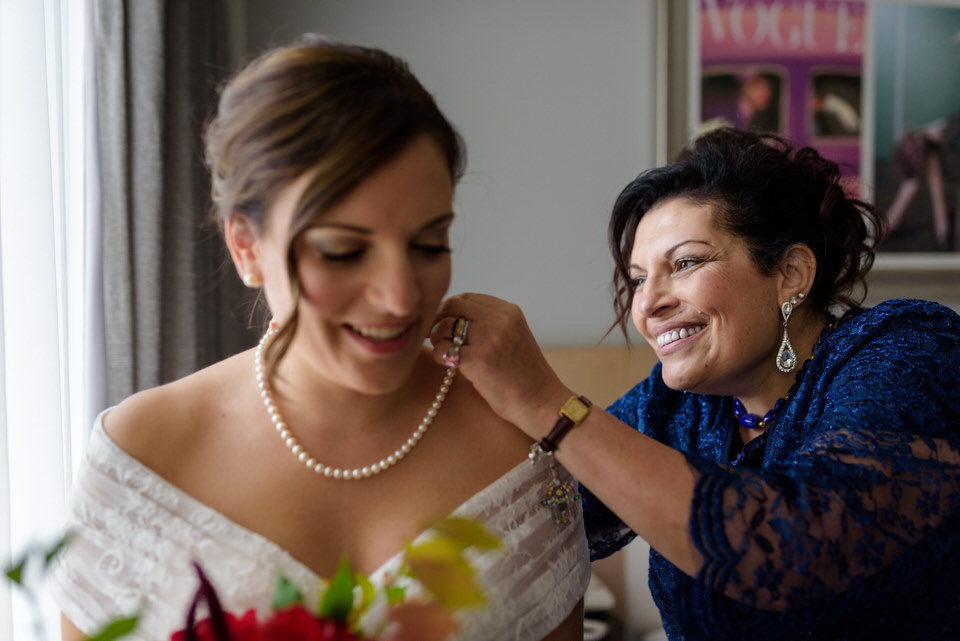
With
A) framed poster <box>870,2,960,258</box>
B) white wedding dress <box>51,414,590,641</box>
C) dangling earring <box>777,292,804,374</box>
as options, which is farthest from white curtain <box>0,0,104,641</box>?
framed poster <box>870,2,960,258</box>

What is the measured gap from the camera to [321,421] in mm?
1008

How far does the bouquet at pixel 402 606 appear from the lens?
0.47 metres

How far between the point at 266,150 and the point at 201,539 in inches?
18.6

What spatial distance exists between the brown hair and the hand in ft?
0.82

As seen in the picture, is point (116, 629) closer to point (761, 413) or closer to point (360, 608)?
point (360, 608)

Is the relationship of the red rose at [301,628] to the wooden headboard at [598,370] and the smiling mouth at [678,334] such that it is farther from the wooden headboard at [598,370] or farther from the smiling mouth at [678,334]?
the wooden headboard at [598,370]

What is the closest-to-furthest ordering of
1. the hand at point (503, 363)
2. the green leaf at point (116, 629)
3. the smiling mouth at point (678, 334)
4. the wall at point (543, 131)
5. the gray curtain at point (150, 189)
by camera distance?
the green leaf at point (116, 629)
the hand at point (503, 363)
the smiling mouth at point (678, 334)
the gray curtain at point (150, 189)
the wall at point (543, 131)

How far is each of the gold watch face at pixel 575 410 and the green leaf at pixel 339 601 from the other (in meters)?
0.57

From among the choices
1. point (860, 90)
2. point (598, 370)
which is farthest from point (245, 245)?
point (860, 90)

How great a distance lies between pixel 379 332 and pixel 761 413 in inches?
36.9

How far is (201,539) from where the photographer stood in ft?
3.02

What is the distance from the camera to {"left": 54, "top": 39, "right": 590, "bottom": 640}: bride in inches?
31.0

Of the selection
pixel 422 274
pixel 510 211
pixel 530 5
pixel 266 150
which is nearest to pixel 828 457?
pixel 422 274

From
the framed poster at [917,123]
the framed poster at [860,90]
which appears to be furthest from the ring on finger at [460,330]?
the framed poster at [917,123]
